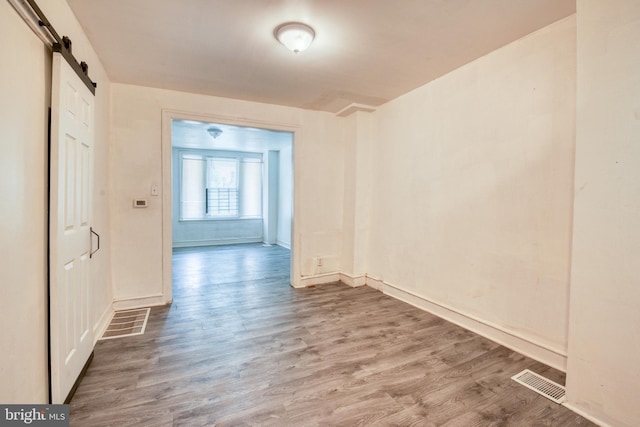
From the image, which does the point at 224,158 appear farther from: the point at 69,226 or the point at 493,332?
the point at 493,332

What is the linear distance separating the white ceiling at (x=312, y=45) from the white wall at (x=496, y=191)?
269 mm

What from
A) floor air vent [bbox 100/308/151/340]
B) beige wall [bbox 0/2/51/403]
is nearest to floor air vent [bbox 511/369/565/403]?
beige wall [bbox 0/2/51/403]

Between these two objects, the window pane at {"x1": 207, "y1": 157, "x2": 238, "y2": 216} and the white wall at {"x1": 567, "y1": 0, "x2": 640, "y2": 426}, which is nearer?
the white wall at {"x1": 567, "y1": 0, "x2": 640, "y2": 426}

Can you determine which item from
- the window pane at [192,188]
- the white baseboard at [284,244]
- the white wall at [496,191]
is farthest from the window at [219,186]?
the white wall at [496,191]

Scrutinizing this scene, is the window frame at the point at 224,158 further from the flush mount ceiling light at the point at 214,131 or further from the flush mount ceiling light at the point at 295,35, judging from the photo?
the flush mount ceiling light at the point at 295,35

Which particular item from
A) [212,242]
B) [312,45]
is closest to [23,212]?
[312,45]

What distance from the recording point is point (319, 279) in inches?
173

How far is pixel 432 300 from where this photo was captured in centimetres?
326

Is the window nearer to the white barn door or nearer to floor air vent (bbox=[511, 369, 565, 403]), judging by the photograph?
the white barn door

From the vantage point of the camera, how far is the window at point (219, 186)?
7.64m

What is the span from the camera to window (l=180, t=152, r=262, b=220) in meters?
7.64

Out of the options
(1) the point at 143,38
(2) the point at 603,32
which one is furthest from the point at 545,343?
(1) the point at 143,38

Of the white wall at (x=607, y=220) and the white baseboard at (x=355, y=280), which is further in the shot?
the white baseboard at (x=355, y=280)

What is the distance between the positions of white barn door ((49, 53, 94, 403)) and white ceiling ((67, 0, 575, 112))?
662 millimetres
